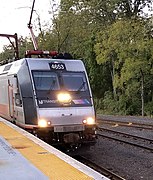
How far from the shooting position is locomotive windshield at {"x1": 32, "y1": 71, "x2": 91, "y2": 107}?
Answer: 38.3ft

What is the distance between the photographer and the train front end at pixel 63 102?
11266 mm

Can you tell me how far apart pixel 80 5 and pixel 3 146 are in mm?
37478

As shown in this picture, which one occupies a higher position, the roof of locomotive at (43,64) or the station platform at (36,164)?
the roof of locomotive at (43,64)

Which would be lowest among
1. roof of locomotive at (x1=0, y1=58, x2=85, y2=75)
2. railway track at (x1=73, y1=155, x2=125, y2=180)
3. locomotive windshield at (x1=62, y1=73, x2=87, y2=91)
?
railway track at (x1=73, y1=155, x2=125, y2=180)

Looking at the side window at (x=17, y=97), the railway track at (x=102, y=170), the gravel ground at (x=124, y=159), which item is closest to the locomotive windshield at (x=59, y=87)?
the side window at (x=17, y=97)

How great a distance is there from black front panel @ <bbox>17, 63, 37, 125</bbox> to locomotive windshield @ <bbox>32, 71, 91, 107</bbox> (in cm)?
18

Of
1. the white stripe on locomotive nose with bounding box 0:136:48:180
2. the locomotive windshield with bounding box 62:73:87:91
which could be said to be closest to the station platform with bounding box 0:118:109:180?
the white stripe on locomotive nose with bounding box 0:136:48:180

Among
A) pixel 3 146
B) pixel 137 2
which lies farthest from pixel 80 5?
pixel 3 146

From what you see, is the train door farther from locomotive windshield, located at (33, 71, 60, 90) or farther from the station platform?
the station platform

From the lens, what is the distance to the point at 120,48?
33312 mm

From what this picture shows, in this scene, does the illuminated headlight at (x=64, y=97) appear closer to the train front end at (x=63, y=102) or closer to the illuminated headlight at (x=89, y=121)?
the train front end at (x=63, y=102)

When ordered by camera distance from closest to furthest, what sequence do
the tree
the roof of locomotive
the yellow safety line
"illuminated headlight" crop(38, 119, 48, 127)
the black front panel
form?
1. the yellow safety line
2. "illuminated headlight" crop(38, 119, 48, 127)
3. the black front panel
4. the roof of locomotive
5. the tree

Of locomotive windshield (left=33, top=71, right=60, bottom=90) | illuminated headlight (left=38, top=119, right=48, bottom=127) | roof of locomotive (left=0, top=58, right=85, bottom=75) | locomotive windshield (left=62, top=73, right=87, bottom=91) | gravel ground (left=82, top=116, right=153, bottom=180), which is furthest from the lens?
locomotive windshield (left=62, top=73, right=87, bottom=91)

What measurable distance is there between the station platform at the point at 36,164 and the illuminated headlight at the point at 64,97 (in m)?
3.10
